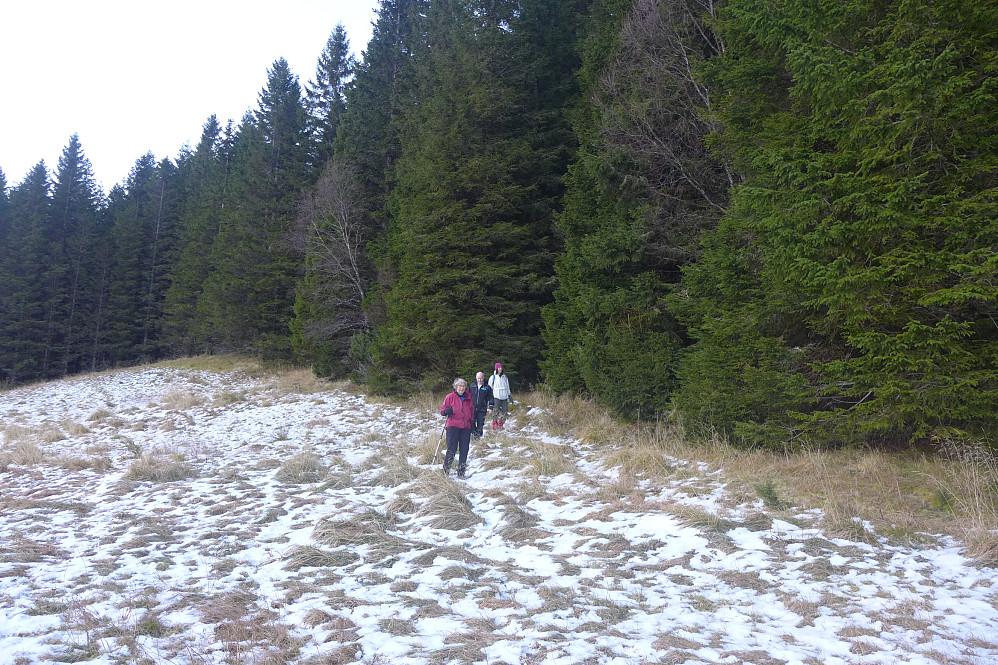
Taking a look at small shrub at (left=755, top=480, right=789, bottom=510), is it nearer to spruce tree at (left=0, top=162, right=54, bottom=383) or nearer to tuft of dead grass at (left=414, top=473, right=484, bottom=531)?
tuft of dead grass at (left=414, top=473, right=484, bottom=531)

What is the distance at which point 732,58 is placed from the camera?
946cm

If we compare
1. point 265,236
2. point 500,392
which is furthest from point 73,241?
point 500,392

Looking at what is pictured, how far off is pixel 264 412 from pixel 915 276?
17229 millimetres

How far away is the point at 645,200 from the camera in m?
11.6

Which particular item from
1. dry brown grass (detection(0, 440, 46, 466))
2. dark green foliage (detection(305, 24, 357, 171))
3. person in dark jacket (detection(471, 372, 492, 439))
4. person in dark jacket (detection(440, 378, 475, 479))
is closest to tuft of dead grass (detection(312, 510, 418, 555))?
person in dark jacket (detection(440, 378, 475, 479))

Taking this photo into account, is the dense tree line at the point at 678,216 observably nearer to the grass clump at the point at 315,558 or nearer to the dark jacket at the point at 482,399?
the dark jacket at the point at 482,399

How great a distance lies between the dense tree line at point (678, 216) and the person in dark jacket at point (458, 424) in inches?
141

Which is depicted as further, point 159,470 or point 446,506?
point 159,470

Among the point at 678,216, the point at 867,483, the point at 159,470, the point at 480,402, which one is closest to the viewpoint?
the point at 867,483

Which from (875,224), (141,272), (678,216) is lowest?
(875,224)

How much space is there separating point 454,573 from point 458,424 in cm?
417

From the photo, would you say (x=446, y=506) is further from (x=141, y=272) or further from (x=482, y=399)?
(x=141, y=272)

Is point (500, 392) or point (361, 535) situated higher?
point (500, 392)

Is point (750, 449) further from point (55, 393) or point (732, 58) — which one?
point (55, 393)
